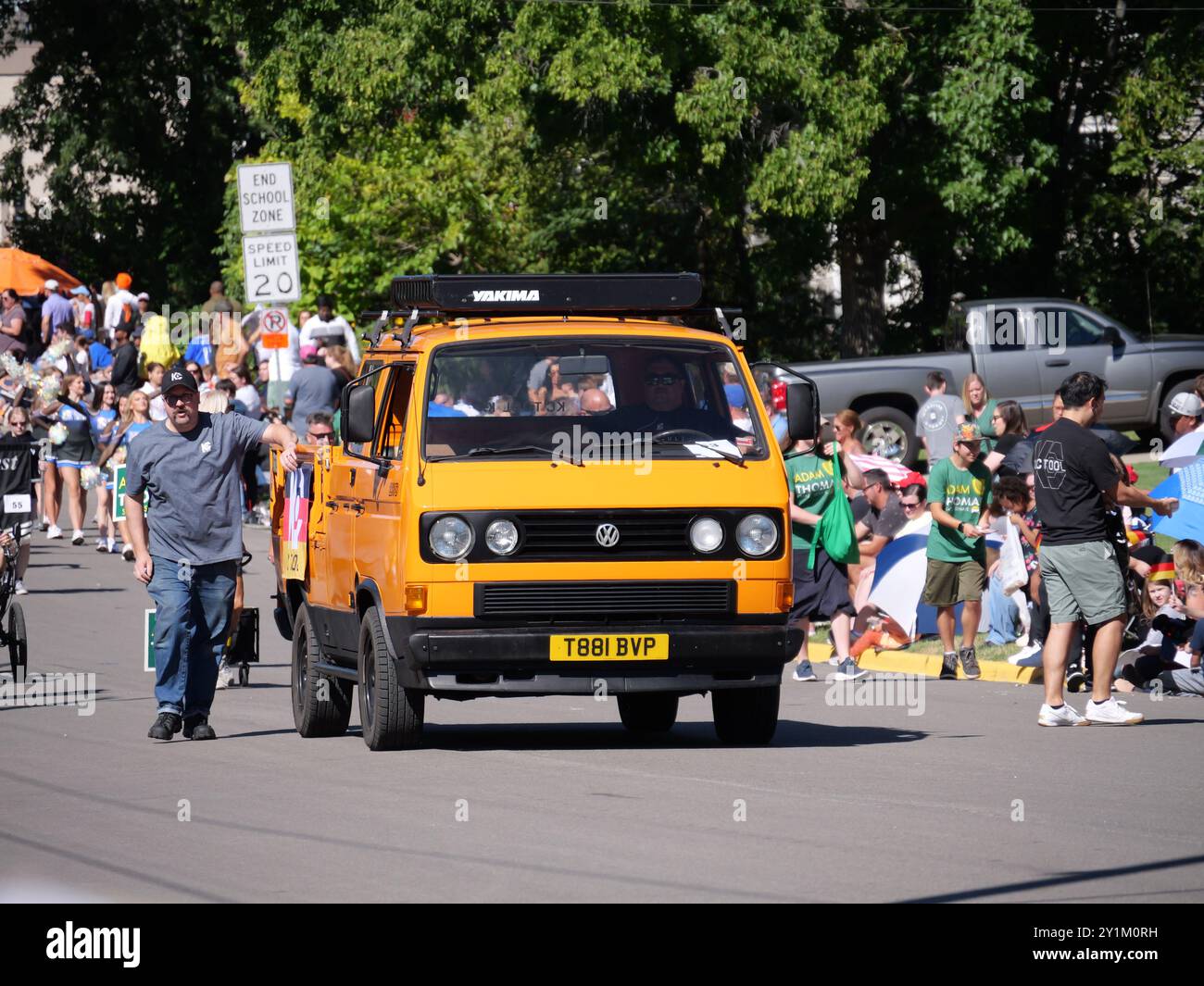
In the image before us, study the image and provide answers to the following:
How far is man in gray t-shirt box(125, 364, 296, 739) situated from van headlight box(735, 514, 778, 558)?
251 centimetres

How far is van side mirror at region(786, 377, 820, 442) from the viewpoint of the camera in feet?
39.3

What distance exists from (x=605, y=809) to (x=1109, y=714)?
4.57 m

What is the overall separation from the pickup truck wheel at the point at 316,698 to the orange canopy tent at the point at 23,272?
30201mm

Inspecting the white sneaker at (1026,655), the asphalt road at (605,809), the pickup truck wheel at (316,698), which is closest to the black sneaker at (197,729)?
the asphalt road at (605,809)

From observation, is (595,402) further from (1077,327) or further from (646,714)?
(1077,327)

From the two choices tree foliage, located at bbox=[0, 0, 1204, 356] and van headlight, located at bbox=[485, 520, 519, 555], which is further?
tree foliage, located at bbox=[0, 0, 1204, 356]

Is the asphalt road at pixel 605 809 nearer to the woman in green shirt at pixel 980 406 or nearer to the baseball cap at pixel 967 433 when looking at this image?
the baseball cap at pixel 967 433

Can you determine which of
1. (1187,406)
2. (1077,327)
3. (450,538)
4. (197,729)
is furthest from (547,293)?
(1077,327)

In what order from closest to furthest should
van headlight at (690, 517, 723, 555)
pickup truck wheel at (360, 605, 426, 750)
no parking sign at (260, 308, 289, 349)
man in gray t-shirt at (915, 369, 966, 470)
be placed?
1. van headlight at (690, 517, 723, 555)
2. pickup truck wheel at (360, 605, 426, 750)
3. man in gray t-shirt at (915, 369, 966, 470)
4. no parking sign at (260, 308, 289, 349)

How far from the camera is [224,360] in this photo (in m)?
31.2

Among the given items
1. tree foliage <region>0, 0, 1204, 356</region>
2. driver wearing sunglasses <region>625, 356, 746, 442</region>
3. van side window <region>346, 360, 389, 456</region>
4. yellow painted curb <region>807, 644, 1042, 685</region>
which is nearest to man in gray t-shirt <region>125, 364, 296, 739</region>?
van side window <region>346, 360, 389, 456</region>

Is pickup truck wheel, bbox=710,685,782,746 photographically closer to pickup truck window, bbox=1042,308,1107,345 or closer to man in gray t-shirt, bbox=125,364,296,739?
man in gray t-shirt, bbox=125,364,296,739
